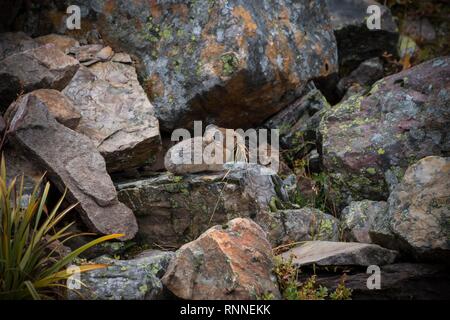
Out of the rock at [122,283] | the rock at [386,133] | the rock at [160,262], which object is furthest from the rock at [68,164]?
the rock at [386,133]

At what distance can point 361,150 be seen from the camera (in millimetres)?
6719

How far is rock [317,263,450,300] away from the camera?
4766 millimetres

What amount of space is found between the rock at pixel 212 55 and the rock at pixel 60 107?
4.26ft

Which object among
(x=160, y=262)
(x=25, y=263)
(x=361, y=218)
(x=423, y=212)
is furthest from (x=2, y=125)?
(x=423, y=212)

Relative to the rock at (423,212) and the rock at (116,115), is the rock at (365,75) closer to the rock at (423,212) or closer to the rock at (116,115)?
the rock at (116,115)

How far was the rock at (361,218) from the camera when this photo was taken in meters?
5.84

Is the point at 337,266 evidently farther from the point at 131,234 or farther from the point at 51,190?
the point at 51,190

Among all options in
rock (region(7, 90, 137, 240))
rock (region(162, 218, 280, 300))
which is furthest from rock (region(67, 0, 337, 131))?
rock (region(162, 218, 280, 300))

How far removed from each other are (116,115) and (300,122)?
257 cm

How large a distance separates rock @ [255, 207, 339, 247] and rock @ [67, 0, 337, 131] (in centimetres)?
190

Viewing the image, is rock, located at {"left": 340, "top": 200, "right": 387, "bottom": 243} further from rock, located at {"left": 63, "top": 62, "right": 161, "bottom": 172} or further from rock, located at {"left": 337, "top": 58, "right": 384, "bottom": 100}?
rock, located at {"left": 337, "top": 58, "right": 384, "bottom": 100}

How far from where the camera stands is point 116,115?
676cm

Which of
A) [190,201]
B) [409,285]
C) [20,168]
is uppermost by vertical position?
[20,168]

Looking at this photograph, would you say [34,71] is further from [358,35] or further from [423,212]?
[358,35]
